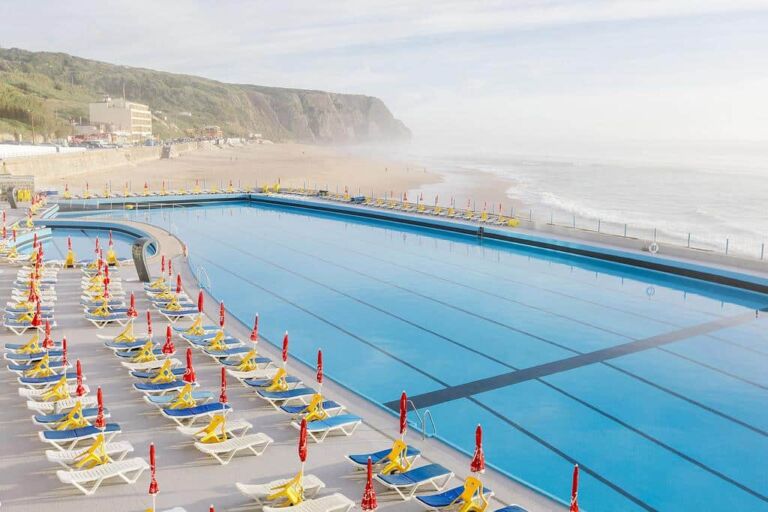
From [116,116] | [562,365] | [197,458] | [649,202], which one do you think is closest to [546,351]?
[562,365]

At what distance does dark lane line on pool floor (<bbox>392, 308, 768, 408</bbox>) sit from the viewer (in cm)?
1001

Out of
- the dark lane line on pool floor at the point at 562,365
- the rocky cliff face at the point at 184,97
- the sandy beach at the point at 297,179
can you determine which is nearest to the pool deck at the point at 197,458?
the dark lane line on pool floor at the point at 562,365

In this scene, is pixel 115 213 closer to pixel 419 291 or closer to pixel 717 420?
pixel 419 291

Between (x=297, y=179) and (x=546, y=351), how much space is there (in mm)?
39244

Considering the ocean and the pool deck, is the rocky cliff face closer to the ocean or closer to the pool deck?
the ocean

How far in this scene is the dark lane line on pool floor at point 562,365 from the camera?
32.8 ft

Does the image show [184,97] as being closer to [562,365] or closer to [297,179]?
[297,179]

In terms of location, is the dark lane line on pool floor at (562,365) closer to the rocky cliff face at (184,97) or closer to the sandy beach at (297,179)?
the sandy beach at (297,179)

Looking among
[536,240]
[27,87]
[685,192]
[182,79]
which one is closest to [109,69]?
[182,79]

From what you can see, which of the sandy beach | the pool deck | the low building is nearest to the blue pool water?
the pool deck

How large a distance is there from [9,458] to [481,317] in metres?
9.35

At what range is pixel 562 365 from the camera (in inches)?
446

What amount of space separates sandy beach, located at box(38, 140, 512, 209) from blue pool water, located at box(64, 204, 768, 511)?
659 inches

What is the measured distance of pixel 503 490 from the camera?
21.9 ft
